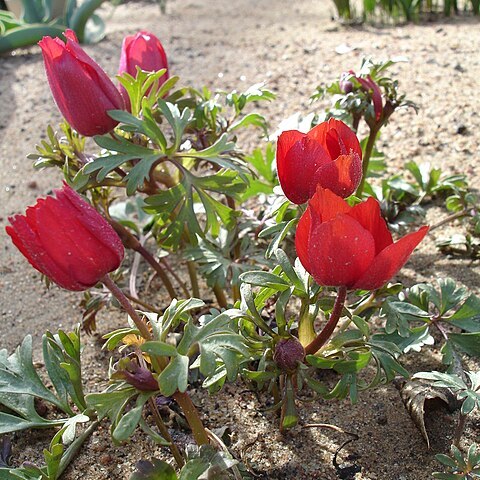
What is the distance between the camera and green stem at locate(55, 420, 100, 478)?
148cm

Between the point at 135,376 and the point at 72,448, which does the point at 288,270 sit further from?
the point at 72,448

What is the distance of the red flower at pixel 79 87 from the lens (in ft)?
4.74

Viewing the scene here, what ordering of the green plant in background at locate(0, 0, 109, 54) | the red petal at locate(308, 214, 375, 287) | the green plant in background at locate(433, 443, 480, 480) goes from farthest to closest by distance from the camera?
the green plant in background at locate(0, 0, 109, 54) → the green plant in background at locate(433, 443, 480, 480) → the red petal at locate(308, 214, 375, 287)

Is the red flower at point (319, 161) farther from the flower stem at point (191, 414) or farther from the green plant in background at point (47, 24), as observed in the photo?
the green plant in background at point (47, 24)

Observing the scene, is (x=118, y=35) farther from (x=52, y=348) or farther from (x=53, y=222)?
(x=53, y=222)

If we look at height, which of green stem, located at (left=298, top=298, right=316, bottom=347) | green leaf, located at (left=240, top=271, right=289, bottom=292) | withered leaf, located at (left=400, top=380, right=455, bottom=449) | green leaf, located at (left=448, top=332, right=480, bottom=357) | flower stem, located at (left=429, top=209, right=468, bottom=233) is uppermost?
green leaf, located at (left=240, top=271, right=289, bottom=292)

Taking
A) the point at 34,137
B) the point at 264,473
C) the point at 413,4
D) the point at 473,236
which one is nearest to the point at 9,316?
the point at 264,473

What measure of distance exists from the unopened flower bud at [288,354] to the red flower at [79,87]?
1.98ft

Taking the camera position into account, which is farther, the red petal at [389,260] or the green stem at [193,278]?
the green stem at [193,278]

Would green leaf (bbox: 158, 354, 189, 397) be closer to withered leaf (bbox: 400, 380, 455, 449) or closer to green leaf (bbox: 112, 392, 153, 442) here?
green leaf (bbox: 112, 392, 153, 442)

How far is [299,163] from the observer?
1240 millimetres

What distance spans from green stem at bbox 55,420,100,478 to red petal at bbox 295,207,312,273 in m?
0.59

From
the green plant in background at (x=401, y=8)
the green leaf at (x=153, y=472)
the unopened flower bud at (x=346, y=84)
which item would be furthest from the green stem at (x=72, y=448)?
the green plant in background at (x=401, y=8)

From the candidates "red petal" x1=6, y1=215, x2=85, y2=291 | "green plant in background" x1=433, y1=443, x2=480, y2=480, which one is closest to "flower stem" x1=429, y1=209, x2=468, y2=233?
"green plant in background" x1=433, y1=443, x2=480, y2=480
